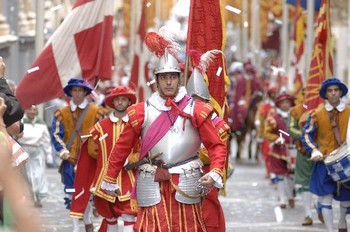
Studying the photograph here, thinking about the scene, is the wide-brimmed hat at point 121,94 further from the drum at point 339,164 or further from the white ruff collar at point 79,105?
the drum at point 339,164

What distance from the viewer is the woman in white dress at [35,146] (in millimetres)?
19156

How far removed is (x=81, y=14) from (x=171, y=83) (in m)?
6.36

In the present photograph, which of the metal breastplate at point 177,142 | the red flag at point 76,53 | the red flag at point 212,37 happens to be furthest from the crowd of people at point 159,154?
the red flag at point 212,37

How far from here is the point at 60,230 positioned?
53.4ft

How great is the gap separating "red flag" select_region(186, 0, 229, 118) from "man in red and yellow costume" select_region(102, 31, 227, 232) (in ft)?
9.01

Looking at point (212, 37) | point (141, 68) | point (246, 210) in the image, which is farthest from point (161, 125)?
point (141, 68)

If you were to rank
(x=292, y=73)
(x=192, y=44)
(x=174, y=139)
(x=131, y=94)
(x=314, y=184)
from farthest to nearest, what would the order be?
(x=292, y=73) → (x=314, y=184) → (x=131, y=94) → (x=192, y=44) → (x=174, y=139)

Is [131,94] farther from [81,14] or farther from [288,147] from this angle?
[288,147]

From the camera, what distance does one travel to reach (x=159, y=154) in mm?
10789

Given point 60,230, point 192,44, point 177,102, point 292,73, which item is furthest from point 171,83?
point 292,73

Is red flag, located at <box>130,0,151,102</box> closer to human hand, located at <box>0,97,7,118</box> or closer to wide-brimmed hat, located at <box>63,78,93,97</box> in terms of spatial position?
wide-brimmed hat, located at <box>63,78,93,97</box>

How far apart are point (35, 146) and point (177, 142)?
8.73m

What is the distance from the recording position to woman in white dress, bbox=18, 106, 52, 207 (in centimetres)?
1916

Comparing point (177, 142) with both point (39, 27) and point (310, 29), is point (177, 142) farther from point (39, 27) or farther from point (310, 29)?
point (310, 29)
